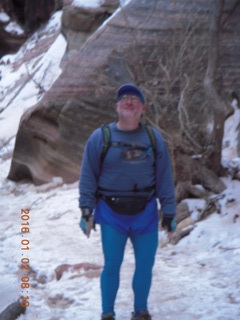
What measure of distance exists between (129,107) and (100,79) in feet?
22.5

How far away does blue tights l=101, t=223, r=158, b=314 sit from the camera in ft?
11.2

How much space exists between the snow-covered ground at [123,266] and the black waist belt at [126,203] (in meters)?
0.99

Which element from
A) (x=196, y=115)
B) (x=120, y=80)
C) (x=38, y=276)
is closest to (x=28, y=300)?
(x=38, y=276)

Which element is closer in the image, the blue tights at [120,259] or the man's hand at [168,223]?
the blue tights at [120,259]

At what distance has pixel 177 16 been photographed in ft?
31.9

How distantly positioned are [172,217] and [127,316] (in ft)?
3.09

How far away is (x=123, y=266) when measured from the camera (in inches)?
217

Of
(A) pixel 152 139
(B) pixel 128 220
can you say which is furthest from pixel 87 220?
(A) pixel 152 139

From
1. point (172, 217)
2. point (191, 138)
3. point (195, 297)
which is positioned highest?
point (191, 138)

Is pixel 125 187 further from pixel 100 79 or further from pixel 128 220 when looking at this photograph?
pixel 100 79

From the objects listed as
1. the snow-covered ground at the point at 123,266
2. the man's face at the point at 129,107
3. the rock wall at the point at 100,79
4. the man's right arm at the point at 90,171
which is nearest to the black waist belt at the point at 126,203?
the man's right arm at the point at 90,171

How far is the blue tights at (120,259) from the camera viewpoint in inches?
134

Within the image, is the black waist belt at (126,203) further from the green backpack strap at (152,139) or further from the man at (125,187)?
the green backpack strap at (152,139)

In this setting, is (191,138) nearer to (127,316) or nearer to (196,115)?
(196,115)
